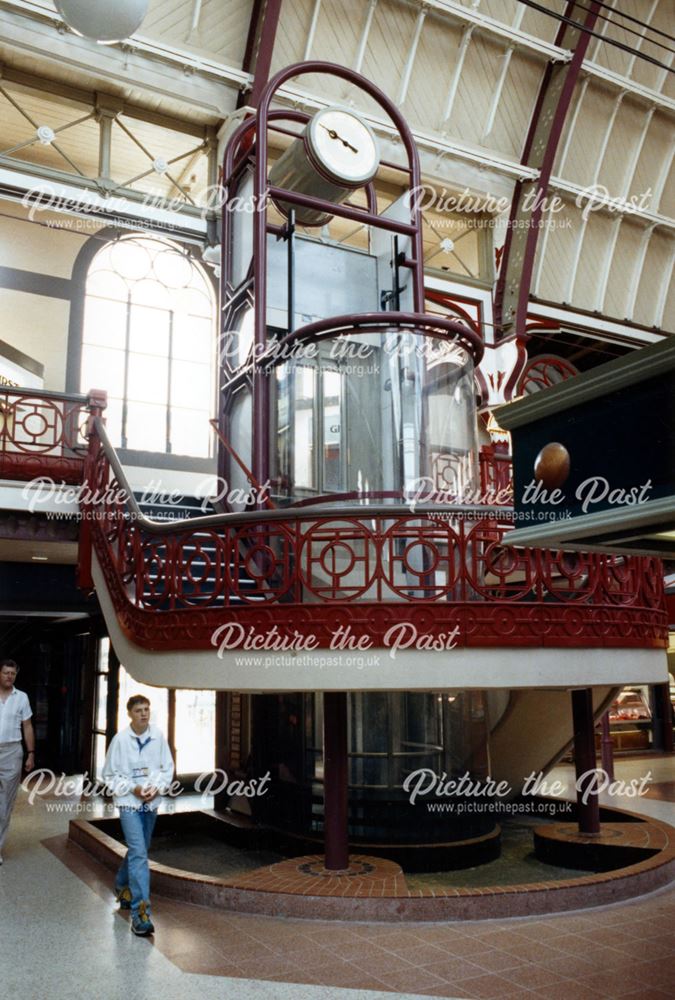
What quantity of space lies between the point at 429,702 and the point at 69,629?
8.14 meters

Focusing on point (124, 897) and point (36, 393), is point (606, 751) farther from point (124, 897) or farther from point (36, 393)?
point (36, 393)

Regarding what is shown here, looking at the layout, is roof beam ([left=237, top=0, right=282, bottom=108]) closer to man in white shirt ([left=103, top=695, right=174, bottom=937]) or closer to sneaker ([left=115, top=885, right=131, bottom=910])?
man in white shirt ([left=103, top=695, right=174, bottom=937])

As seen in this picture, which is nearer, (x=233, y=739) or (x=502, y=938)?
(x=502, y=938)

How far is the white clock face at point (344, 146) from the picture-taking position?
9.55 metres

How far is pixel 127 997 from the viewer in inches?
171

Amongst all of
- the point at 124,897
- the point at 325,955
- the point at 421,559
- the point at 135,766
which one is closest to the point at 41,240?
the point at 421,559

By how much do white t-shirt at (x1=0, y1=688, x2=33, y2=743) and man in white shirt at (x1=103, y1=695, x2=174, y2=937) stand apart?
1.92m

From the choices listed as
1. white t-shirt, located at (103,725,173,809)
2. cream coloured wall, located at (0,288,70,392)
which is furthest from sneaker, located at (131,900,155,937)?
cream coloured wall, located at (0,288,70,392)

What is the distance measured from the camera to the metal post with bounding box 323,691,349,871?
6188 mm

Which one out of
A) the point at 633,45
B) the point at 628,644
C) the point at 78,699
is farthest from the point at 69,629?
the point at 633,45

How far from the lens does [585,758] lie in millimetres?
7672

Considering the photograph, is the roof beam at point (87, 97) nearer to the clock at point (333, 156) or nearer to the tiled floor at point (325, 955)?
the clock at point (333, 156)

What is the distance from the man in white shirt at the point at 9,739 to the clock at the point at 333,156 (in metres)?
5.99

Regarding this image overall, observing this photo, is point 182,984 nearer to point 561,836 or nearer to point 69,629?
point 561,836
